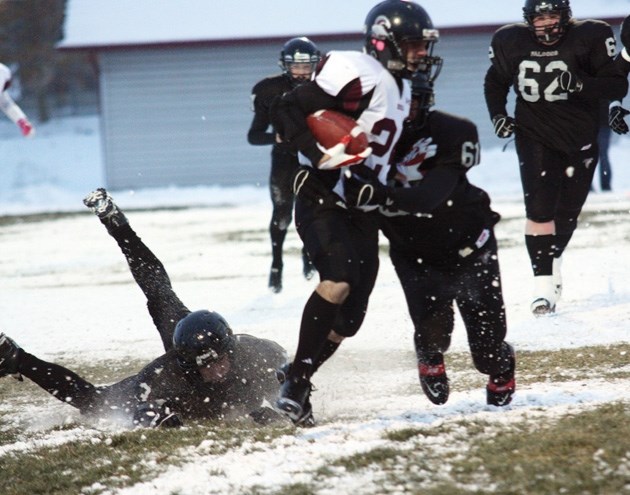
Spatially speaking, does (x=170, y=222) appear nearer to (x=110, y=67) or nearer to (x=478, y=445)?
(x=110, y=67)

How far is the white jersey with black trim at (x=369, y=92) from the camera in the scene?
4566mm

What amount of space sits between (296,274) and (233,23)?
1728cm

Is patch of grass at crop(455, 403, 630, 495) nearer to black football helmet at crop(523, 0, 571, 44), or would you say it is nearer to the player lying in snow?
the player lying in snow

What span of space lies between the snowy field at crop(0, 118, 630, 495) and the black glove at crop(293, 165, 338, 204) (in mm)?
1013

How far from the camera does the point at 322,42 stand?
26297mm

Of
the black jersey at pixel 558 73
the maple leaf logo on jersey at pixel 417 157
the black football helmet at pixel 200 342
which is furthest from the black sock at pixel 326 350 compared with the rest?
the black jersey at pixel 558 73

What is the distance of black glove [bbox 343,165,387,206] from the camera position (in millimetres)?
4453

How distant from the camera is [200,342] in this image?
5.22 meters

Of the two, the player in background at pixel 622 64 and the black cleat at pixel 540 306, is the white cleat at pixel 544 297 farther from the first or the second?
the player in background at pixel 622 64

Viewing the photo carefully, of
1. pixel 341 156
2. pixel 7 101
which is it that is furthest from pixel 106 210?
pixel 7 101

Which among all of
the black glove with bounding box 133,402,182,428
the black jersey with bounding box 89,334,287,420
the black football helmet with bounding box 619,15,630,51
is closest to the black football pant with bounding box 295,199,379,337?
the black jersey with bounding box 89,334,287,420

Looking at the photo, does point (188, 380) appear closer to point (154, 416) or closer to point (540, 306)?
point (154, 416)

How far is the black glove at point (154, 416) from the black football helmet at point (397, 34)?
6.23ft

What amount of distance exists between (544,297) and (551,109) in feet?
4.40
